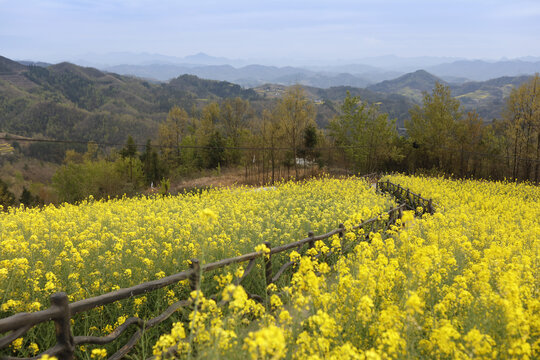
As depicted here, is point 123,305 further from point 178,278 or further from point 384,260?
point 384,260

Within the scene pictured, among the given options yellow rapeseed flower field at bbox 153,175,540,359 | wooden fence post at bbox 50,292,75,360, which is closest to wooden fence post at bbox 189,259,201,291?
yellow rapeseed flower field at bbox 153,175,540,359

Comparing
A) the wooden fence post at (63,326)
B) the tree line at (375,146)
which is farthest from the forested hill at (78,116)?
the wooden fence post at (63,326)

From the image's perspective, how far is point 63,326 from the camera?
2877 mm

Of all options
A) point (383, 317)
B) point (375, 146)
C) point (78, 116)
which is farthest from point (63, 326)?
point (78, 116)

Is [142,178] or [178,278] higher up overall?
[178,278]

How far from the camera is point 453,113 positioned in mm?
35625

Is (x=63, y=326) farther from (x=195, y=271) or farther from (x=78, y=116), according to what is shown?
(x=78, y=116)

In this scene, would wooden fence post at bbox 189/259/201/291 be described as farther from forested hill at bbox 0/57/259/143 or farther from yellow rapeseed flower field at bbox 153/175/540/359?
forested hill at bbox 0/57/259/143

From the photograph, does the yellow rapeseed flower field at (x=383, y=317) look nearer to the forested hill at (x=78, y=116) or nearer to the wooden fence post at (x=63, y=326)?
the wooden fence post at (x=63, y=326)

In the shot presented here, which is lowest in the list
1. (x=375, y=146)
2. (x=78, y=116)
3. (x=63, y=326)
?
(x=375, y=146)

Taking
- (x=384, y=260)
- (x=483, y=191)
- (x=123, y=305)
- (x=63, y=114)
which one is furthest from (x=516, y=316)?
(x=63, y=114)

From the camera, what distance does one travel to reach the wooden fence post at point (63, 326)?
2.82 meters

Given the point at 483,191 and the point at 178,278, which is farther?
the point at 483,191

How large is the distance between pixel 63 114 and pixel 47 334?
16554 centimetres
